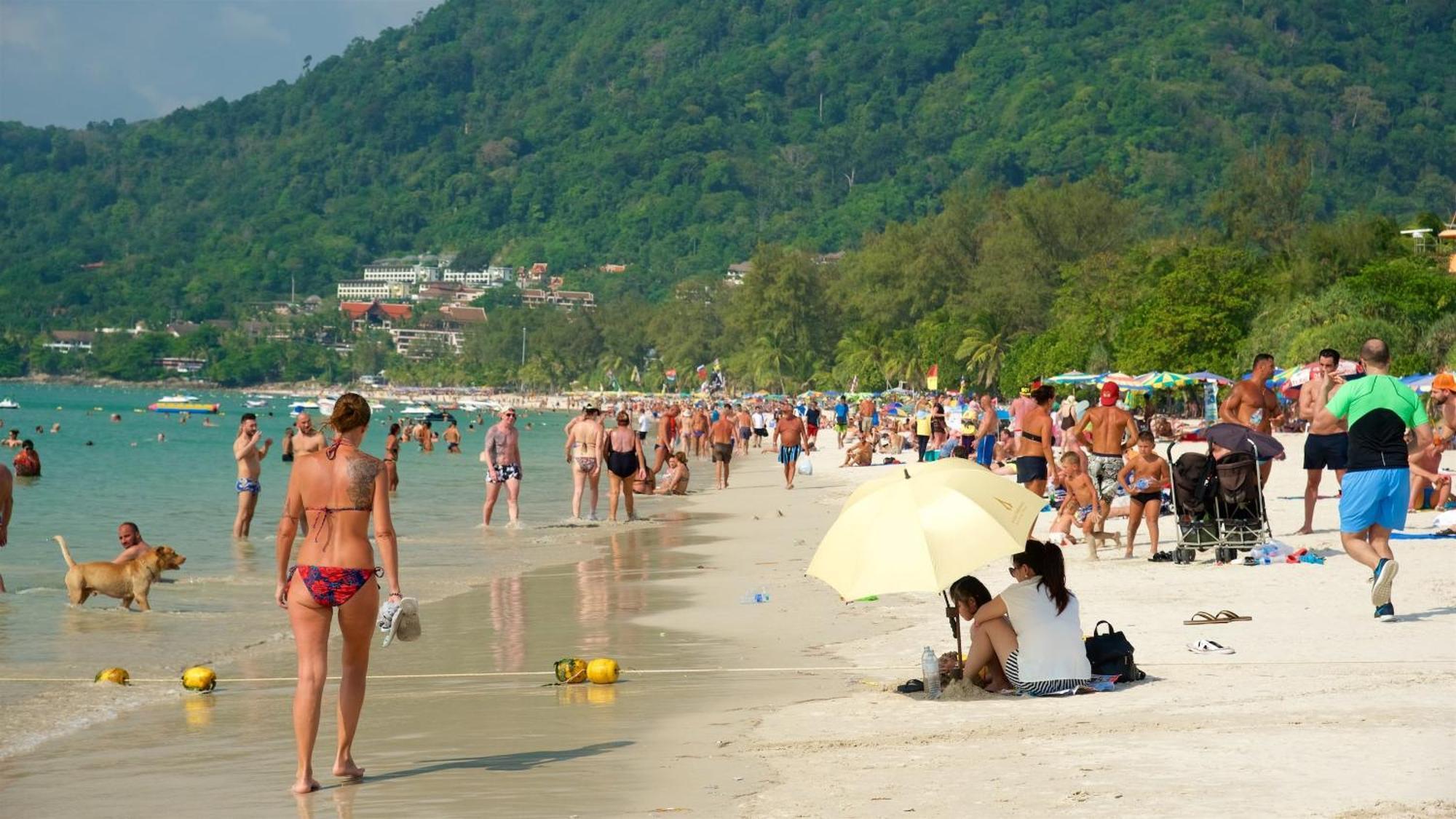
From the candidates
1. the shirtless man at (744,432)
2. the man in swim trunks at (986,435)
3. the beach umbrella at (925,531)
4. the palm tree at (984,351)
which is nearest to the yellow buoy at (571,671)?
the beach umbrella at (925,531)

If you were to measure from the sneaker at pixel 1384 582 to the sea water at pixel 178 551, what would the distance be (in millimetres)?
6682

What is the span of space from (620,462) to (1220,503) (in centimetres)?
900

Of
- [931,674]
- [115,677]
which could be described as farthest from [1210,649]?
[115,677]

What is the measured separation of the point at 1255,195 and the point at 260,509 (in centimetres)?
6725

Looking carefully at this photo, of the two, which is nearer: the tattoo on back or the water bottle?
the tattoo on back

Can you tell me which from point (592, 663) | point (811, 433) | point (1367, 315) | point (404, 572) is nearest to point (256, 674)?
point (592, 663)

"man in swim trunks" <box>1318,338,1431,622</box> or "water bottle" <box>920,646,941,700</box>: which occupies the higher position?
"man in swim trunks" <box>1318,338,1431,622</box>

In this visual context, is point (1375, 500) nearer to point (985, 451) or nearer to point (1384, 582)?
point (1384, 582)

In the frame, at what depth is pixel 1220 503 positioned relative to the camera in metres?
12.1

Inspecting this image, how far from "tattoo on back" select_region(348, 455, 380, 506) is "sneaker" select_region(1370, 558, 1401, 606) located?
227 inches

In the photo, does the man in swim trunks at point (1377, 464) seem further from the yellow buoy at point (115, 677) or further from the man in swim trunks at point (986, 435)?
the man in swim trunks at point (986, 435)

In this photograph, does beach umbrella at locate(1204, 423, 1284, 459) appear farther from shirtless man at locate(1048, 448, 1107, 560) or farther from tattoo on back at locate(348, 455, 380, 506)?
tattoo on back at locate(348, 455, 380, 506)

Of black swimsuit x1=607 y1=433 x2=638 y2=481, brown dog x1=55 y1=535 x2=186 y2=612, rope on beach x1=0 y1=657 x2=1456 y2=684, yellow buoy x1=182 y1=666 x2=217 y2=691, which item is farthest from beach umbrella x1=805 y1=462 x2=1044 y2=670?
black swimsuit x1=607 y1=433 x2=638 y2=481

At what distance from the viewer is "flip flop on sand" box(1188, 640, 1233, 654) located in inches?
338
